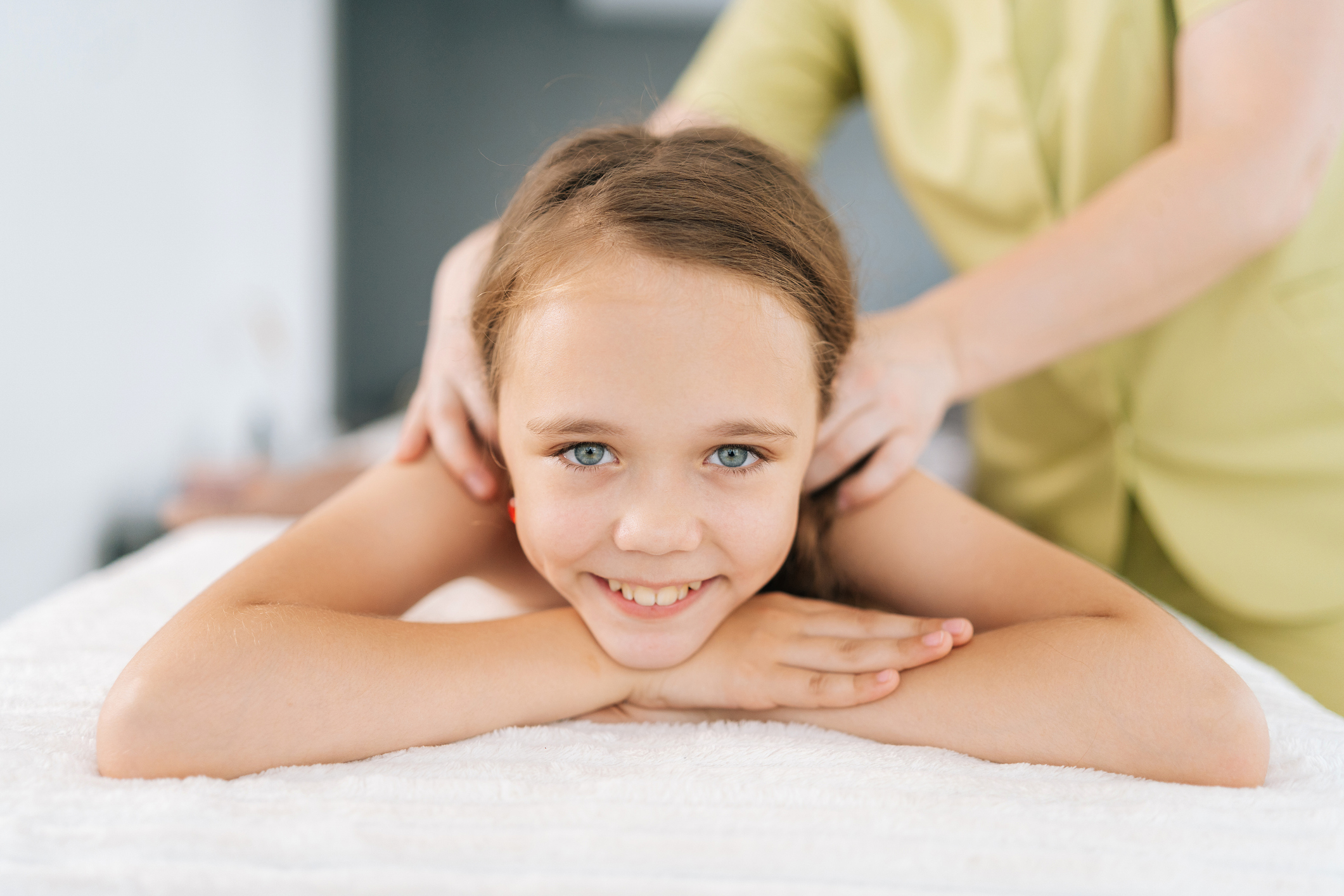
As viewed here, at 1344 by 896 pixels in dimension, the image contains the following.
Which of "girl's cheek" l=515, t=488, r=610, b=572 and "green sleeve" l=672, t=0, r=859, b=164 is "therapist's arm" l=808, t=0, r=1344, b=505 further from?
"green sleeve" l=672, t=0, r=859, b=164

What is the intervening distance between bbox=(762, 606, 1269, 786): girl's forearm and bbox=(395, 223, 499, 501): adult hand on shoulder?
405 mm

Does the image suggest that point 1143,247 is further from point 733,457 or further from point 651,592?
point 651,592

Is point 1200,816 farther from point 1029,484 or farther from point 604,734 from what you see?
point 1029,484

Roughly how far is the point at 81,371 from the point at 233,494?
1.36 feet

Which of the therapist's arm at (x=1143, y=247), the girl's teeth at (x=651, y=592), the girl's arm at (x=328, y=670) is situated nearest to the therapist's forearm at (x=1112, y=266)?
the therapist's arm at (x=1143, y=247)

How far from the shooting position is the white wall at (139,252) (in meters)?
1.72

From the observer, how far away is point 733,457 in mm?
699

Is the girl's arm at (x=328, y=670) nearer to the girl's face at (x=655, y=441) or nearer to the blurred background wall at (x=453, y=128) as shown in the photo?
the girl's face at (x=655, y=441)

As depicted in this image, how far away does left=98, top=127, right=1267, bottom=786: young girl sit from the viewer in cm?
61

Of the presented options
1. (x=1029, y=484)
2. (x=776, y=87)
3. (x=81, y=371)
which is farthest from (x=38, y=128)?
(x=1029, y=484)

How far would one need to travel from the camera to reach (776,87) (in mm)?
1313

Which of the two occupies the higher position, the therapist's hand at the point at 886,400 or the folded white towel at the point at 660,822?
the therapist's hand at the point at 886,400

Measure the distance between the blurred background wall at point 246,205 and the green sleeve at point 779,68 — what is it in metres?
0.10

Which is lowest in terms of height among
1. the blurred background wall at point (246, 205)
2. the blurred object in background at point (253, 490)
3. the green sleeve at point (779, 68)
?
the blurred object in background at point (253, 490)
